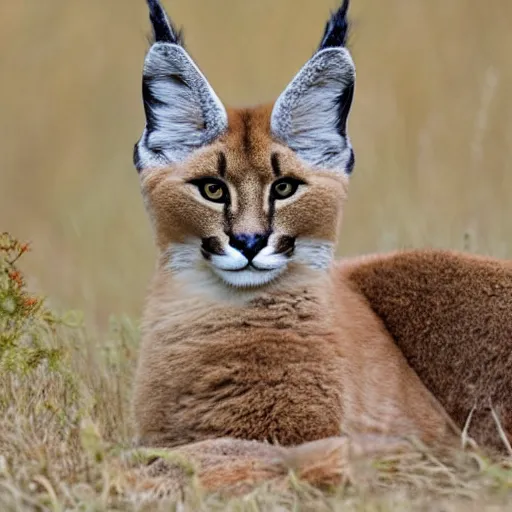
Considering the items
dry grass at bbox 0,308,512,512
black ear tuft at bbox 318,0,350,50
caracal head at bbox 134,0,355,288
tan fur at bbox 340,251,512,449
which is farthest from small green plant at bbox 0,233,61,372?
black ear tuft at bbox 318,0,350,50

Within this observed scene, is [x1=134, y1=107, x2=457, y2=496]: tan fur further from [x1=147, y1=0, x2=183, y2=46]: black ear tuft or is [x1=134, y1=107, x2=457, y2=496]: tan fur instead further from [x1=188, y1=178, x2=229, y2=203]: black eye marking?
[x1=147, y1=0, x2=183, y2=46]: black ear tuft

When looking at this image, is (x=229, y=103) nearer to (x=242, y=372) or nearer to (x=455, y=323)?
(x=455, y=323)

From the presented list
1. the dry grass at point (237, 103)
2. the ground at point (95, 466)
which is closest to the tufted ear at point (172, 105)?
the ground at point (95, 466)

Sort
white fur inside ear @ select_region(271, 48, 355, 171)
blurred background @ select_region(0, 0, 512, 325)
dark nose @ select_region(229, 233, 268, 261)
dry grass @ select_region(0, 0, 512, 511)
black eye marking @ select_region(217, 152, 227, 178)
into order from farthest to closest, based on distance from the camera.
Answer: blurred background @ select_region(0, 0, 512, 325), dry grass @ select_region(0, 0, 512, 511), white fur inside ear @ select_region(271, 48, 355, 171), black eye marking @ select_region(217, 152, 227, 178), dark nose @ select_region(229, 233, 268, 261)

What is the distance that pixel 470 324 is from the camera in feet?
23.0

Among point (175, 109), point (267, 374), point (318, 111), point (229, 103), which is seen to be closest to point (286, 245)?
point (267, 374)

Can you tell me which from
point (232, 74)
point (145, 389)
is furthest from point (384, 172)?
point (145, 389)

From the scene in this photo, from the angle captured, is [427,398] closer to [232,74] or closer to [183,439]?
[183,439]

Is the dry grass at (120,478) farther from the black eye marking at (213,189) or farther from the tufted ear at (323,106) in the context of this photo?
the tufted ear at (323,106)

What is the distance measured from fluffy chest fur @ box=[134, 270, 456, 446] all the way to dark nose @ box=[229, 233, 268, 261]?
384mm

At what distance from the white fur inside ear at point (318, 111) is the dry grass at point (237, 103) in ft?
9.02

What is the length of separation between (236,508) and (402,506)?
2.16 feet

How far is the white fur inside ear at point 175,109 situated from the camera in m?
6.48

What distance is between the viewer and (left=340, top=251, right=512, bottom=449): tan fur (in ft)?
22.5
